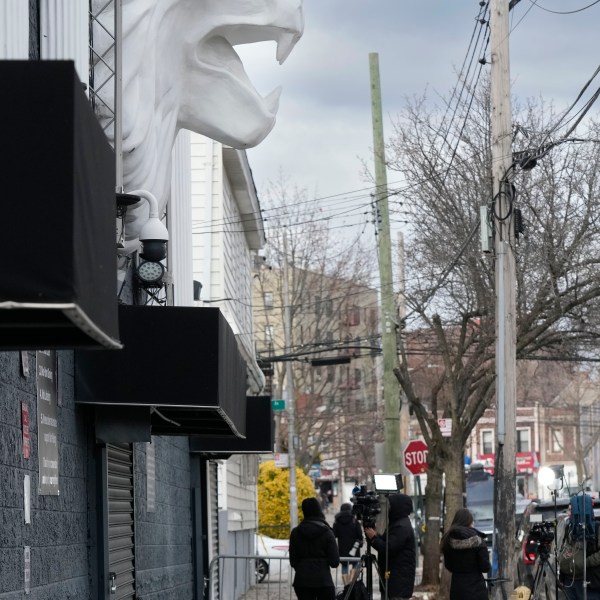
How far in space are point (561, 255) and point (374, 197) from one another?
557 centimetres

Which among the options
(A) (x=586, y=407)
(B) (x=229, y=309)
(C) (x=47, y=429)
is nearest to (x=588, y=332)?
(B) (x=229, y=309)

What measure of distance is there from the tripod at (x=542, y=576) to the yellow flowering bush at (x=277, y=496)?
22312 mm

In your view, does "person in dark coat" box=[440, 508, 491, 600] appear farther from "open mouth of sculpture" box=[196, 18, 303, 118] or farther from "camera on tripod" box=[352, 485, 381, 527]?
"open mouth of sculpture" box=[196, 18, 303, 118]

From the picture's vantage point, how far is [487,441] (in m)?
84.9

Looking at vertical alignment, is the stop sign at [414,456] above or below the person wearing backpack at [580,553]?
above

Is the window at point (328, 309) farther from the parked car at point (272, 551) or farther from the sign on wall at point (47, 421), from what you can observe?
the sign on wall at point (47, 421)

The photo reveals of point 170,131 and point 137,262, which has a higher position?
point 170,131

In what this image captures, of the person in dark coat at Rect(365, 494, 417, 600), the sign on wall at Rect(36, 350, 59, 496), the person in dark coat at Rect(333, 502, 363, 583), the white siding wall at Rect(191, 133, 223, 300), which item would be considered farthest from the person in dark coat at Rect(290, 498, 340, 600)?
the white siding wall at Rect(191, 133, 223, 300)

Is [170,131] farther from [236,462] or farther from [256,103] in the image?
[236,462]

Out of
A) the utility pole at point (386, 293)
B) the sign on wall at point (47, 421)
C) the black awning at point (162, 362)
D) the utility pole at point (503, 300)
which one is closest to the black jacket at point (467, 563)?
the utility pole at point (503, 300)

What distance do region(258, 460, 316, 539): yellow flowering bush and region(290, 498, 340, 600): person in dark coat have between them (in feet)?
81.0

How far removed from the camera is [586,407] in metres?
67.7

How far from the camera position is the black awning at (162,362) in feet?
28.0

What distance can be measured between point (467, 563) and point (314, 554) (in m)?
1.58
